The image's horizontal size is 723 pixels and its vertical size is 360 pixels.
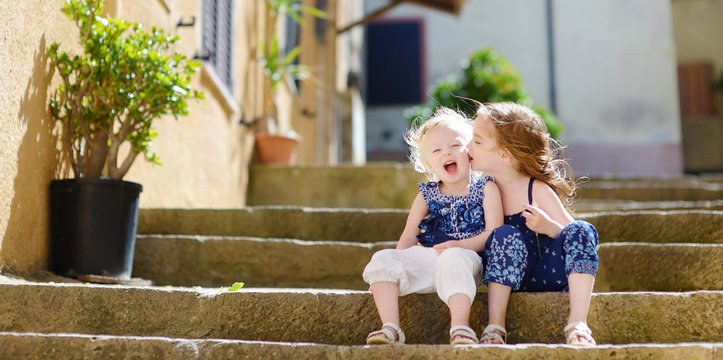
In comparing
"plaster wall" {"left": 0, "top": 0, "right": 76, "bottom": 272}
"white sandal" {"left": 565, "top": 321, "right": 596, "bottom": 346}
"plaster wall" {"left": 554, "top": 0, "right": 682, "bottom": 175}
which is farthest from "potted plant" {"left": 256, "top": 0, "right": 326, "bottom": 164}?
"plaster wall" {"left": 554, "top": 0, "right": 682, "bottom": 175}

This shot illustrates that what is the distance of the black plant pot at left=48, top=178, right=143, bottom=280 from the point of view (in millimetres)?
3016

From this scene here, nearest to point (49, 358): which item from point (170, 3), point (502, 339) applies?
point (502, 339)

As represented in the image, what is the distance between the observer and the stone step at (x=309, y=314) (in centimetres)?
231

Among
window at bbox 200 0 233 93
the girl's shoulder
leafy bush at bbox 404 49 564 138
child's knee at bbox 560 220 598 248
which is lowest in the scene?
child's knee at bbox 560 220 598 248

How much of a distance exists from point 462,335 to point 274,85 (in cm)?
513

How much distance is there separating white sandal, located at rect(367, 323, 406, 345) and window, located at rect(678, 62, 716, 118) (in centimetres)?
1348

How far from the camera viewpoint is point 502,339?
219 centimetres

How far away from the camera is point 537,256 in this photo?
247 centimetres

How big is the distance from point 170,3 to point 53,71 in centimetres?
155

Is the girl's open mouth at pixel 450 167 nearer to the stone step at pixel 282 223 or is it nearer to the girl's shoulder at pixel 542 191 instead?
the girl's shoulder at pixel 542 191

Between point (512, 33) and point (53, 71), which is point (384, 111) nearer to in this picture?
point (512, 33)

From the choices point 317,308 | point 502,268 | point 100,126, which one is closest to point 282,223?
point 100,126

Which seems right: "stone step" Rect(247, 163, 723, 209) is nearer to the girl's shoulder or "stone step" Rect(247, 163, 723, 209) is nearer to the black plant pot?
the black plant pot

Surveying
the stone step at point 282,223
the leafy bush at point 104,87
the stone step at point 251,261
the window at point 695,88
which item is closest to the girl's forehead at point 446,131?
the stone step at point 251,261
